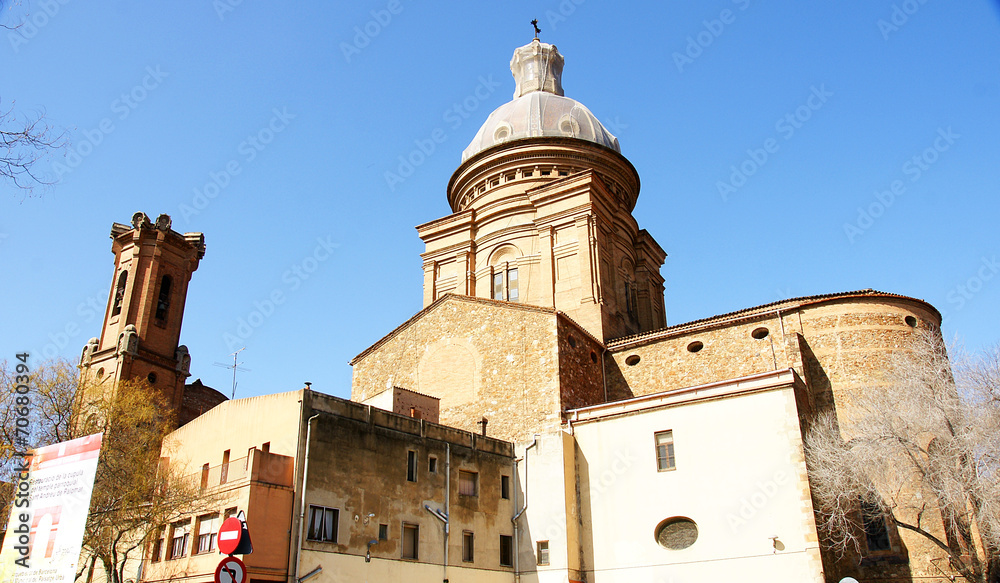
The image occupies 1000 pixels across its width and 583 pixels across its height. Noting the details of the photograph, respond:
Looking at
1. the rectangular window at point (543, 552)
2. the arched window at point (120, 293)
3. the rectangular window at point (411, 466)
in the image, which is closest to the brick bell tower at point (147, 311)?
the arched window at point (120, 293)

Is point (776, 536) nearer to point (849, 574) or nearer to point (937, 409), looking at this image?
point (849, 574)

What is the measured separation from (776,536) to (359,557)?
12216 mm

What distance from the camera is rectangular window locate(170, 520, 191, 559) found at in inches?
879

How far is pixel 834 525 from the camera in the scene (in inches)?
955

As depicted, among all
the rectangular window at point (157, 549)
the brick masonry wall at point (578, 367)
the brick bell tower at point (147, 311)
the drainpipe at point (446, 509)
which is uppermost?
the brick bell tower at point (147, 311)

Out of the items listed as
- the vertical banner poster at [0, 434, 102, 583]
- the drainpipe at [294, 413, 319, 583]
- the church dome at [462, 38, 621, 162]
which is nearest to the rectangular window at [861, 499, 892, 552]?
the drainpipe at [294, 413, 319, 583]

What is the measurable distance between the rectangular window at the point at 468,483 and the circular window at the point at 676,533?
629cm

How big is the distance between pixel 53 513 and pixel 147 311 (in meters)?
24.3

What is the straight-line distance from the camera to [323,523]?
21766mm

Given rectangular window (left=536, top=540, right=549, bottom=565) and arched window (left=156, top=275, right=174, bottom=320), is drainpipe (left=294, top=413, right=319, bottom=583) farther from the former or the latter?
arched window (left=156, top=275, right=174, bottom=320)

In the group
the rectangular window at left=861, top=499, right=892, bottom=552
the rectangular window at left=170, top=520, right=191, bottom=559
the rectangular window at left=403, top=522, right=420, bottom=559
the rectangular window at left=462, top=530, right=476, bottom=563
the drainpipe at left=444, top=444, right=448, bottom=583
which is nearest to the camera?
the rectangular window at left=170, top=520, right=191, bottom=559

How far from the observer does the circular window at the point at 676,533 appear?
79.8 feet

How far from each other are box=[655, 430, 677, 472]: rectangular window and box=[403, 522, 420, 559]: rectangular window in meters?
8.20

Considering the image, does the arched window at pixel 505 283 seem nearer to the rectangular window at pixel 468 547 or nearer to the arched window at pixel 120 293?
the rectangular window at pixel 468 547
